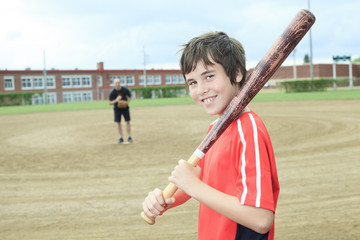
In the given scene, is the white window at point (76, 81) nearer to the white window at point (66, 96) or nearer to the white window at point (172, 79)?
the white window at point (66, 96)

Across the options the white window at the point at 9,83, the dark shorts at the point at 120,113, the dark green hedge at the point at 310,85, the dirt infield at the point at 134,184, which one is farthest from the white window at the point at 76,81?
the dark shorts at the point at 120,113

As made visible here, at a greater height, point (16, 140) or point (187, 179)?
point (187, 179)

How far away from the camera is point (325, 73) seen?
6781 cm

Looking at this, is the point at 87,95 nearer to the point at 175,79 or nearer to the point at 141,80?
the point at 141,80

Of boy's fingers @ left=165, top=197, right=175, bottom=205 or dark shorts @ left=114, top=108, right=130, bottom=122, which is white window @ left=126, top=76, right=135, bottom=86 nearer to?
dark shorts @ left=114, top=108, right=130, bottom=122

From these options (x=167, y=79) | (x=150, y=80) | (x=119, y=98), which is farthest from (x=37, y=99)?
(x=119, y=98)

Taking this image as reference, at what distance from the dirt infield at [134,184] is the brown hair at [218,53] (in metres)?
2.87

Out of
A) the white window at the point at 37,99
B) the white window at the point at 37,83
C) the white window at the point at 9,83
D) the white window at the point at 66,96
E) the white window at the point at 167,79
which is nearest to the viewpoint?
the white window at the point at 37,99

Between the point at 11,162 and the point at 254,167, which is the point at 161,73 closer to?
the point at 11,162

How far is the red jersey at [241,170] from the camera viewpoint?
1.64 meters

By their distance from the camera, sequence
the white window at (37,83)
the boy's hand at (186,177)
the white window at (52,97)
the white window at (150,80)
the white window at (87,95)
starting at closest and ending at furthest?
1. the boy's hand at (186,177)
2. the white window at (37,83)
3. the white window at (52,97)
4. the white window at (87,95)
5. the white window at (150,80)

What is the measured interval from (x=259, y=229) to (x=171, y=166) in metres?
6.34

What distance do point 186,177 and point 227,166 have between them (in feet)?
0.61

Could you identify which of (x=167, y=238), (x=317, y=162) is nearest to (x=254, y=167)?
(x=167, y=238)
